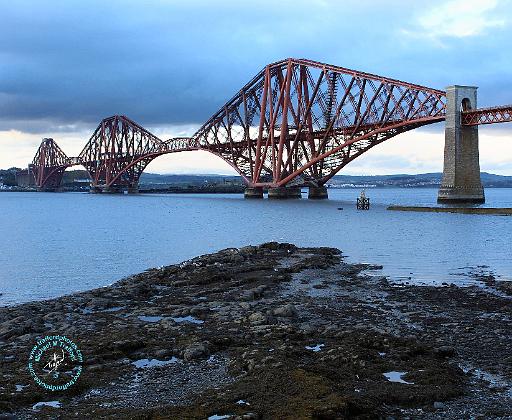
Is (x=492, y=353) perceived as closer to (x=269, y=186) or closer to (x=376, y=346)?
(x=376, y=346)

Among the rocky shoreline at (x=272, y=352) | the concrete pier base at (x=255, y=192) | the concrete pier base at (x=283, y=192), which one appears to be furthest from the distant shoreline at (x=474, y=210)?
the concrete pier base at (x=255, y=192)

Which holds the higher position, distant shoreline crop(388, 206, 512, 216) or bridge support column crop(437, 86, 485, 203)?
bridge support column crop(437, 86, 485, 203)

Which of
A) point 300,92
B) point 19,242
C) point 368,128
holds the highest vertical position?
point 300,92

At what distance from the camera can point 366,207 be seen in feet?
273

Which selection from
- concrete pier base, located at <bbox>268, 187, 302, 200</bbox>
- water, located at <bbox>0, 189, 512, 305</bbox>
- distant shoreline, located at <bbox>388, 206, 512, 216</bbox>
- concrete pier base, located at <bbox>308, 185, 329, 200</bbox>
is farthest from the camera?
concrete pier base, located at <bbox>308, 185, 329, 200</bbox>

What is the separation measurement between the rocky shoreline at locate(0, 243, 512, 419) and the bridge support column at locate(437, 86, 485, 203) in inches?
2271

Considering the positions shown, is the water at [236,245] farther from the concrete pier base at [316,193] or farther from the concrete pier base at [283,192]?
the concrete pier base at [316,193]

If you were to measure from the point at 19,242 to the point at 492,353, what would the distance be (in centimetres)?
4016

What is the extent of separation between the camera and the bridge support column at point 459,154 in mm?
75938

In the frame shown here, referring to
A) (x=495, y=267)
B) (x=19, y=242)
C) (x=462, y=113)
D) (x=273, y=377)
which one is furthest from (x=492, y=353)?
(x=462, y=113)

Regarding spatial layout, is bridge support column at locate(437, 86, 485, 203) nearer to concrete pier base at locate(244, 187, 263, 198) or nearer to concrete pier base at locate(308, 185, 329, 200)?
concrete pier base at locate(308, 185, 329, 200)

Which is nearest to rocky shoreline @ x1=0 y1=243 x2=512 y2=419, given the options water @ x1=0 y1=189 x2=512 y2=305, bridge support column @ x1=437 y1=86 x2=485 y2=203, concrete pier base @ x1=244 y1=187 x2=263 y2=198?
water @ x1=0 y1=189 x2=512 y2=305

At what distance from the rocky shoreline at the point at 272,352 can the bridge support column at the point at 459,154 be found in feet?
189

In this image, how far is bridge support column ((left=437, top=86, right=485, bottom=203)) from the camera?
249ft
